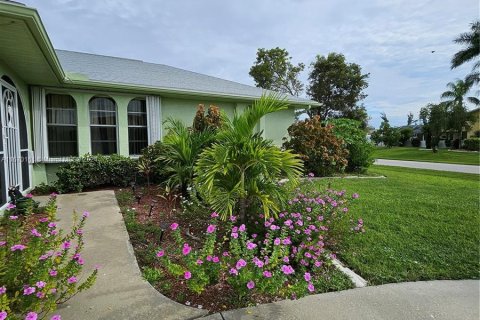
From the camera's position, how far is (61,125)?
8.10 m

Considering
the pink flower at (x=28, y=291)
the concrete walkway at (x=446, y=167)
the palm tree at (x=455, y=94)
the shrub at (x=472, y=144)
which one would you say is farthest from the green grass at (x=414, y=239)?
the palm tree at (x=455, y=94)

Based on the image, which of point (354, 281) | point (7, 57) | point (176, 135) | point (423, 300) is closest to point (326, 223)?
point (354, 281)

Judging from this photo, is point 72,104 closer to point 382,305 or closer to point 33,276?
point 33,276

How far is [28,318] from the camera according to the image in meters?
1.64

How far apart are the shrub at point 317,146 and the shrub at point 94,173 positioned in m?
6.23

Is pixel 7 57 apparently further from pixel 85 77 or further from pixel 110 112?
pixel 110 112

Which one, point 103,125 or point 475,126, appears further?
point 475,126

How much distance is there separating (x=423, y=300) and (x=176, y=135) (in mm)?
5251

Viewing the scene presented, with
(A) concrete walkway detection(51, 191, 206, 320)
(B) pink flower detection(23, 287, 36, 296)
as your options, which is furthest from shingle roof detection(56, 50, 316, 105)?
(B) pink flower detection(23, 287, 36, 296)

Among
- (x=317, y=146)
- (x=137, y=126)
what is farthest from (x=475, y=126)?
(x=137, y=126)

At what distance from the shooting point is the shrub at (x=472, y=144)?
30.0 meters

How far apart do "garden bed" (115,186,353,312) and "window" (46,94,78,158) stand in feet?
10.6

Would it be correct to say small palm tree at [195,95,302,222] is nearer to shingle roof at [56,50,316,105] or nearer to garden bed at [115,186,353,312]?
garden bed at [115,186,353,312]

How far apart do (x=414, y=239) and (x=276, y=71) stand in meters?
26.9
